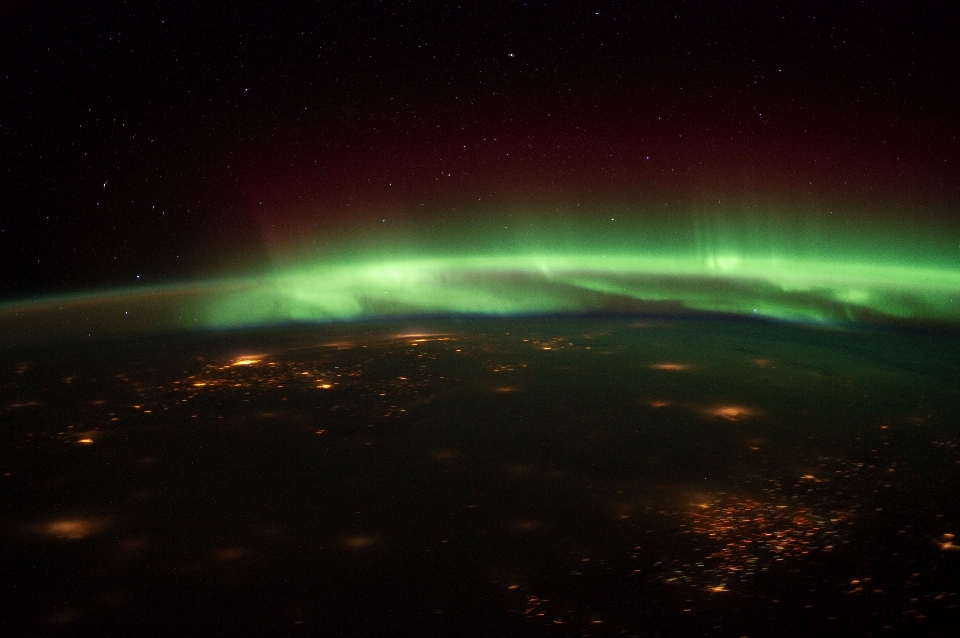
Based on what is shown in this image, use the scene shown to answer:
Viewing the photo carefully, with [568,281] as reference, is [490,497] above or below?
below

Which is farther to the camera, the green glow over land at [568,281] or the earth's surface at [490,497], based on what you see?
the green glow over land at [568,281]

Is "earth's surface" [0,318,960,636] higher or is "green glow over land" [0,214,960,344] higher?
"green glow over land" [0,214,960,344]

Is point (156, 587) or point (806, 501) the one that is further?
point (806, 501)

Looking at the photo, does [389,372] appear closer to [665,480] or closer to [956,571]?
[665,480]

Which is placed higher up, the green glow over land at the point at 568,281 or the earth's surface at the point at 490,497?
the green glow over land at the point at 568,281

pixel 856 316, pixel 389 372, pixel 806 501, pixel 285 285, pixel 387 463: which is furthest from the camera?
pixel 285 285

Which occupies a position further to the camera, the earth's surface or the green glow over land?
the green glow over land

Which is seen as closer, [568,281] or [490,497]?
[490,497]

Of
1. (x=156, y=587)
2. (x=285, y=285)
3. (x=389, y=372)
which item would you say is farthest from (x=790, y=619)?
(x=285, y=285)
